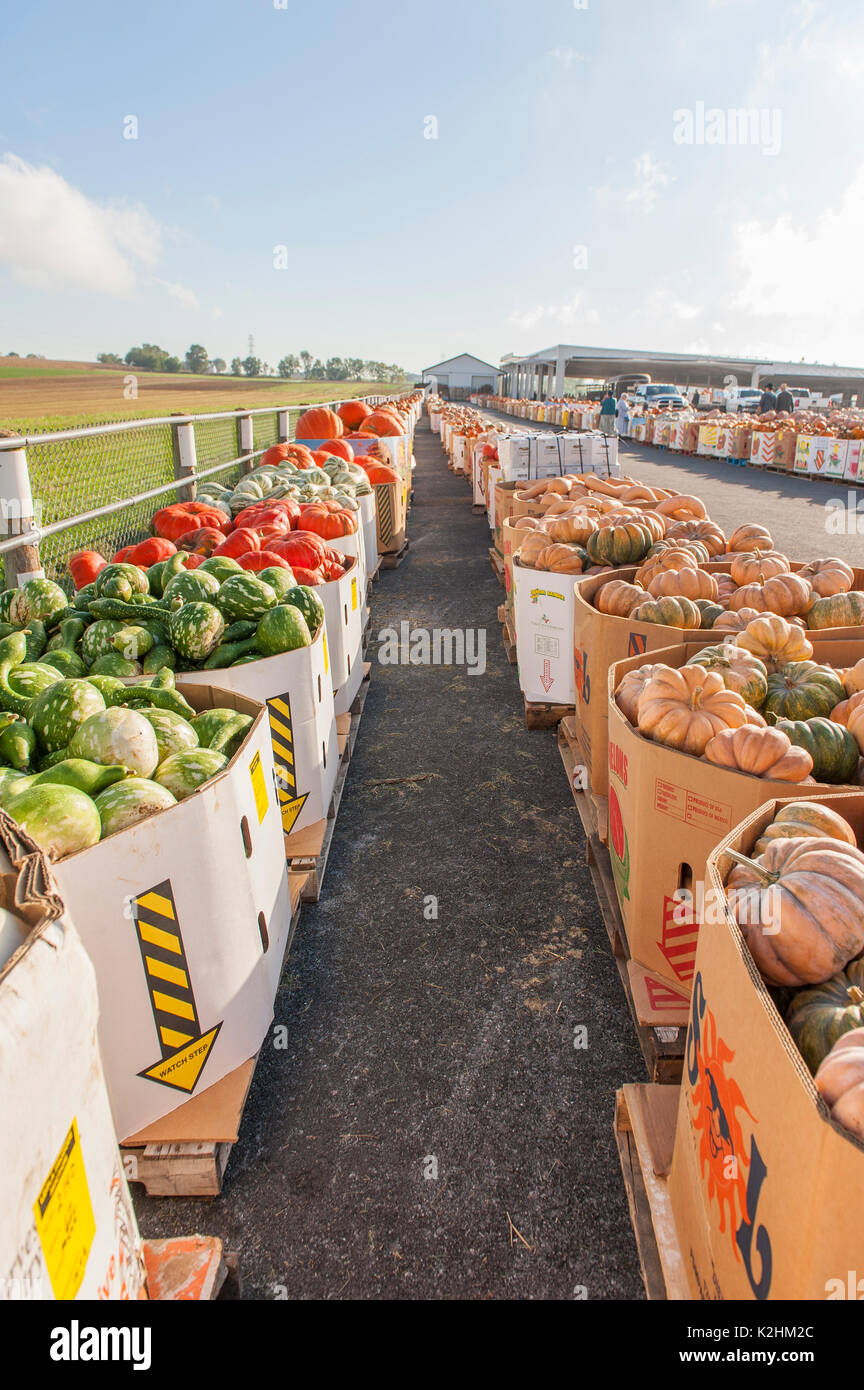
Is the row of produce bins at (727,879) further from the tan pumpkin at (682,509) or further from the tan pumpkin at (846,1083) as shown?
the tan pumpkin at (682,509)

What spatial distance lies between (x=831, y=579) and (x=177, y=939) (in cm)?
397

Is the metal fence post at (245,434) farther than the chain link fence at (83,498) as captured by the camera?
Yes

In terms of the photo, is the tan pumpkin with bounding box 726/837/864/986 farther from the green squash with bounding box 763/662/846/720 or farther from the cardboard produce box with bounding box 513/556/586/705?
the cardboard produce box with bounding box 513/556/586/705

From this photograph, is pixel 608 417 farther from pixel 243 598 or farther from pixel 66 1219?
pixel 66 1219

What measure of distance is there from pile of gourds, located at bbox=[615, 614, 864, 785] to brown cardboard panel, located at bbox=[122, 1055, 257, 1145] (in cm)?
189

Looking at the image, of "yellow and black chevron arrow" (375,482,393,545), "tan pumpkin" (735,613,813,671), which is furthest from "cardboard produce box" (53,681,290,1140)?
"yellow and black chevron arrow" (375,482,393,545)

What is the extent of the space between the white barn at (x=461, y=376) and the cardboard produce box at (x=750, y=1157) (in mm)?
102128

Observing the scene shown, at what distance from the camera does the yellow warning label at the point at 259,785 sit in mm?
2709

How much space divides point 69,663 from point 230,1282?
8.21 ft

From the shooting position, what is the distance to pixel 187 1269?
1.85 meters

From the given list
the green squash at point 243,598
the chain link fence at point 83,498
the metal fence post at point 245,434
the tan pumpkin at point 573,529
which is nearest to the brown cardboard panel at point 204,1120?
the green squash at point 243,598
